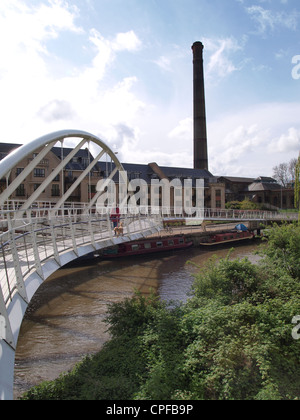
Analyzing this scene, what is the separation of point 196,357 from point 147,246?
19585 mm

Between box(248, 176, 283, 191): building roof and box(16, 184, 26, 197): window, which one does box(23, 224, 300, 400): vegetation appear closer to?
box(16, 184, 26, 197): window

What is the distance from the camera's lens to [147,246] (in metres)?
25.6

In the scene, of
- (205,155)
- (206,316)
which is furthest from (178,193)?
(206,316)

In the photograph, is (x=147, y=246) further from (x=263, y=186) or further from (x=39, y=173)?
(x=263, y=186)

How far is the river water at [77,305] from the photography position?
27.4 ft

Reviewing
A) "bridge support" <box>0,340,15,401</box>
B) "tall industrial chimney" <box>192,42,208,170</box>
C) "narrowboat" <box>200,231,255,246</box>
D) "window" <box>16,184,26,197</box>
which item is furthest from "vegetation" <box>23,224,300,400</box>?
"tall industrial chimney" <box>192,42,208,170</box>

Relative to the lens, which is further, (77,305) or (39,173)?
(39,173)

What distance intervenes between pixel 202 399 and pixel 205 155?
4562 cm

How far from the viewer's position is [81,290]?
1504cm

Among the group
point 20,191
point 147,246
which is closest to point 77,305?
point 147,246

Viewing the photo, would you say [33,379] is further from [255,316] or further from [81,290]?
[81,290]

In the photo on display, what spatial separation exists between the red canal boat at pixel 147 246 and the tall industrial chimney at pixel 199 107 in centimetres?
2291
